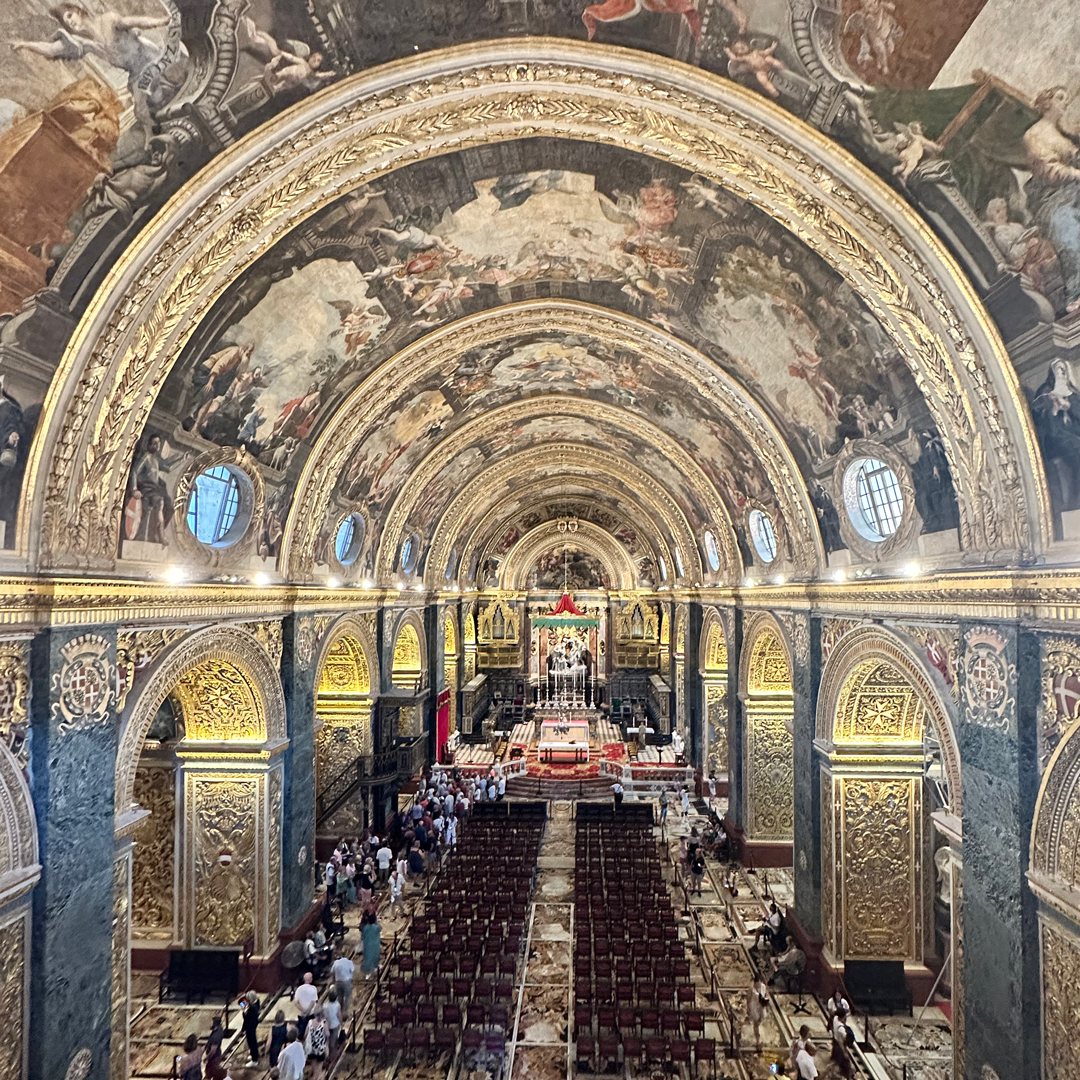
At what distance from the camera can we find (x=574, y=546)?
48031mm

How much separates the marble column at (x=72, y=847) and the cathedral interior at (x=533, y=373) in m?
0.05

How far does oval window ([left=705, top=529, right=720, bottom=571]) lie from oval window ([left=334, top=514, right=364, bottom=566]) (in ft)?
41.2

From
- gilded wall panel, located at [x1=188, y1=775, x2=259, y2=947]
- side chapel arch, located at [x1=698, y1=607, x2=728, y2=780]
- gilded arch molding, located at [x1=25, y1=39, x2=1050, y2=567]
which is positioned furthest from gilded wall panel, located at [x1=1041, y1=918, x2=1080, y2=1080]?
side chapel arch, located at [x1=698, y1=607, x2=728, y2=780]

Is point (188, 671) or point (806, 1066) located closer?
point (806, 1066)

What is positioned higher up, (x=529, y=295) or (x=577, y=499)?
(x=529, y=295)

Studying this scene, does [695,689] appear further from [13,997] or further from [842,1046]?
[13,997]

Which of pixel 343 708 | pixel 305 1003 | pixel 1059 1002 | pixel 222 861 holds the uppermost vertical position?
pixel 343 708

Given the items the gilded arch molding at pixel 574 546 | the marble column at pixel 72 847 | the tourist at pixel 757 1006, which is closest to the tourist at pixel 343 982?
the marble column at pixel 72 847

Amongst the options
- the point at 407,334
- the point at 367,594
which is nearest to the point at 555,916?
the point at 367,594

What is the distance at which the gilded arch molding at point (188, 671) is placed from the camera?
1018 centimetres

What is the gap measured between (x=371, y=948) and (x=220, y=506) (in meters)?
9.40

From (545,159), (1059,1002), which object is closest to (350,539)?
(545,159)

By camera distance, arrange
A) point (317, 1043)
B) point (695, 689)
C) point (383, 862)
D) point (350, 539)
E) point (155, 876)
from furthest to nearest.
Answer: point (695, 689) < point (350, 539) < point (383, 862) < point (155, 876) < point (317, 1043)

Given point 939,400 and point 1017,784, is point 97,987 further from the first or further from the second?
point 939,400
